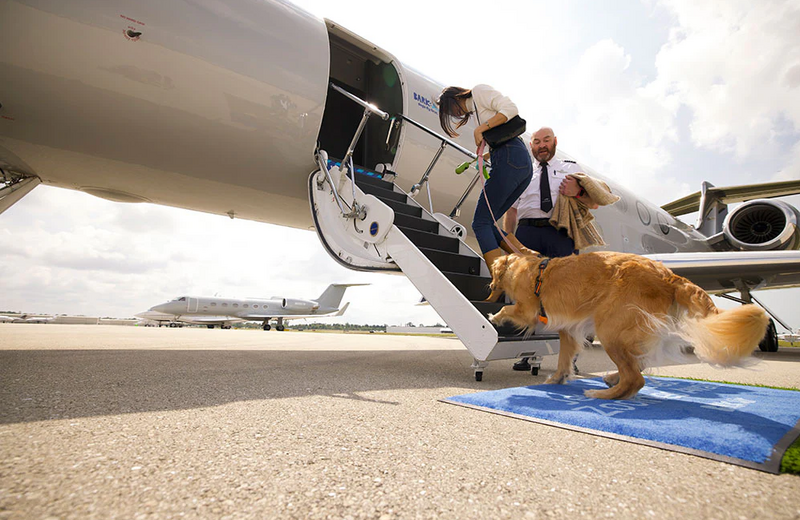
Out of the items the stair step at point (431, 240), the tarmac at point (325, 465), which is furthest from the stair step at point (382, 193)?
the tarmac at point (325, 465)

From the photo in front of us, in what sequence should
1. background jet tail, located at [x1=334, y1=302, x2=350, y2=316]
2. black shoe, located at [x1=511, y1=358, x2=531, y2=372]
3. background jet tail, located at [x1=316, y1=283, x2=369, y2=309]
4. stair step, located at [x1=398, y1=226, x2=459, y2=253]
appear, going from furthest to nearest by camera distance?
background jet tail, located at [x1=316, y1=283, x2=369, y2=309] → background jet tail, located at [x1=334, y1=302, x2=350, y2=316] → black shoe, located at [x1=511, y1=358, x2=531, y2=372] → stair step, located at [x1=398, y1=226, x2=459, y2=253]

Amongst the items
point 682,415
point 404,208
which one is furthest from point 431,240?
point 682,415

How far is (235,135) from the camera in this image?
328cm

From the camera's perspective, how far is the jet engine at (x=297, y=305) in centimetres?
2950

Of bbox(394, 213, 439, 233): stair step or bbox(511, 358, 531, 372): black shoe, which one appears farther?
bbox(394, 213, 439, 233): stair step

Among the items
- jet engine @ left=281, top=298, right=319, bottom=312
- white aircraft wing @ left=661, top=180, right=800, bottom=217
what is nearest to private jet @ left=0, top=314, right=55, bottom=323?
jet engine @ left=281, top=298, right=319, bottom=312

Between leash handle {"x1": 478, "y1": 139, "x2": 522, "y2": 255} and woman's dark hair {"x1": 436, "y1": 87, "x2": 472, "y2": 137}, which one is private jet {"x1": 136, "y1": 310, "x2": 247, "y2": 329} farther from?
leash handle {"x1": 478, "y1": 139, "x2": 522, "y2": 255}

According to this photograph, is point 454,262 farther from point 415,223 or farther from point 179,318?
point 179,318

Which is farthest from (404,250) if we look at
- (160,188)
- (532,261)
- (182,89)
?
(160,188)

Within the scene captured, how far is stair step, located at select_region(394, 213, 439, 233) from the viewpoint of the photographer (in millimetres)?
3254

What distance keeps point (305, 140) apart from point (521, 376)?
9.33ft

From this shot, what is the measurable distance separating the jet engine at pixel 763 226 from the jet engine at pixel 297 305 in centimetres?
2721

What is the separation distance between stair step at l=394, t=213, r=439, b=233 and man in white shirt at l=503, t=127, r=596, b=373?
97cm

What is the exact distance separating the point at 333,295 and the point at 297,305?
4550 millimetres
